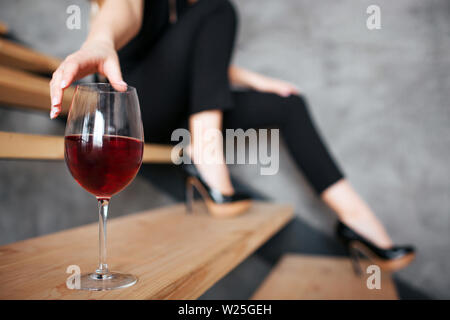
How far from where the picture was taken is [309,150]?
1.17 m

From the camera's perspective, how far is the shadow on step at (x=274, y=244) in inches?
52.3

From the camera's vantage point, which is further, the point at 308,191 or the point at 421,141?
the point at 308,191

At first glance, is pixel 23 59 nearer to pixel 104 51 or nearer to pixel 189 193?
pixel 189 193

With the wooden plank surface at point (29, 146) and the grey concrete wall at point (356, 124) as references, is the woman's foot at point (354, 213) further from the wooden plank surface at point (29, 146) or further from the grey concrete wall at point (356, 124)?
the wooden plank surface at point (29, 146)

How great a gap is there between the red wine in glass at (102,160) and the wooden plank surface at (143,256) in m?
0.12

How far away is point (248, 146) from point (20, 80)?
0.89m

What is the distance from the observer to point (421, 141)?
134cm

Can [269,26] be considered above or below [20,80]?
above

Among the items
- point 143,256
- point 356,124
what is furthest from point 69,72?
point 356,124

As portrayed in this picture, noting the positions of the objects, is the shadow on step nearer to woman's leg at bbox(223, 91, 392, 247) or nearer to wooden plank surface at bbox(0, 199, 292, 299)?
woman's leg at bbox(223, 91, 392, 247)

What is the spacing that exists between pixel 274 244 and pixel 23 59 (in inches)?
45.4

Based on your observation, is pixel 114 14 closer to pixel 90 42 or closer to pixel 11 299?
pixel 90 42

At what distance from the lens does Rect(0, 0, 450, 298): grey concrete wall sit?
4.35ft
